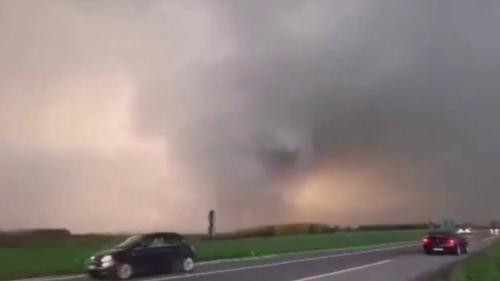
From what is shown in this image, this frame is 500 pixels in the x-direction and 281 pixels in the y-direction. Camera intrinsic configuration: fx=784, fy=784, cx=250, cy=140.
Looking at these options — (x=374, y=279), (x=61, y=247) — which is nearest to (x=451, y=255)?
(x=374, y=279)

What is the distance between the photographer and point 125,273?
29.9 metres

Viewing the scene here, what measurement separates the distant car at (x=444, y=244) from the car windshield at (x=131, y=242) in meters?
23.2

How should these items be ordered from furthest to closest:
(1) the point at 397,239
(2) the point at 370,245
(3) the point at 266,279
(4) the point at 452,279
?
(1) the point at 397,239 → (2) the point at 370,245 → (3) the point at 266,279 → (4) the point at 452,279

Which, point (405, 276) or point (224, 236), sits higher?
point (224, 236)

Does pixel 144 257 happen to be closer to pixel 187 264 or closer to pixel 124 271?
pixel 124 271

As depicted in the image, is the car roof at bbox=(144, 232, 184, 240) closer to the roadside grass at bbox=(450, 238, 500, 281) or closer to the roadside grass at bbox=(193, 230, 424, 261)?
the roadside grass at bbox=(193, 230, 424, 261)

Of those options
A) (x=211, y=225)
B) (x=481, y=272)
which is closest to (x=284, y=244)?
(x=211, y=225)

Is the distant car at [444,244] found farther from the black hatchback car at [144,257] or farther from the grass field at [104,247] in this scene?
the black hatchback car at [144,257]

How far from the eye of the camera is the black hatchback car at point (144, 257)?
2988 centimetres

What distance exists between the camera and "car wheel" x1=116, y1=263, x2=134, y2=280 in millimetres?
29734

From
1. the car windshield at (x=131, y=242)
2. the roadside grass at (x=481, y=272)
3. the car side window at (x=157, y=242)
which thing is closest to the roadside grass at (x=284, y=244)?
the car side window at (x=157, y=242)

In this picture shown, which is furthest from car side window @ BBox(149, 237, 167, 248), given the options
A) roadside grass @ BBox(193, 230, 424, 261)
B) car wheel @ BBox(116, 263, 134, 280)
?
roadside grass @ BBox(193, 230, 424, 261)

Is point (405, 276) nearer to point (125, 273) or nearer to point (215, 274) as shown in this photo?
point (215, 274)

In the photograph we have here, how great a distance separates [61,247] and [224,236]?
17297 millimetres
